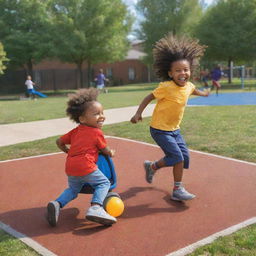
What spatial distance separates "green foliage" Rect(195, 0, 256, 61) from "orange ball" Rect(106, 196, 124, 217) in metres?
32.5

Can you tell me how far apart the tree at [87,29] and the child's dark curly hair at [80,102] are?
28506 millimetres

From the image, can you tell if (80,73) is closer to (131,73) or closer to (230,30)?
(230,30)

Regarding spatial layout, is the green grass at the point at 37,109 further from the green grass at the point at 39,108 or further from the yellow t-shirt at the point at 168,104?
the yellow t-shirt at the point at 168,104

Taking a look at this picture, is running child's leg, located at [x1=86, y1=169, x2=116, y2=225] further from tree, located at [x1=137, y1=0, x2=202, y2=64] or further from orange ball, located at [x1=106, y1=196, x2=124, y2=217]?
tree, located at [x1=137, y1=0, x2=202, y2=64]

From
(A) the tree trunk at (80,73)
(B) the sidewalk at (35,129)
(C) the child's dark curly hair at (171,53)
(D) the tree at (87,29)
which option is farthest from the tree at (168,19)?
(C) the child's dark curly hair at (171,53)

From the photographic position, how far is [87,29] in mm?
32719

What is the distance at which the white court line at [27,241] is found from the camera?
3312mm

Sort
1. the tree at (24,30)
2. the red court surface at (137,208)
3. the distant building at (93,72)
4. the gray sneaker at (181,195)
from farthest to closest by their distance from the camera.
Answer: the distant building at (93,72) → the tree at (24,30) → the gray sneaker at (181,195) → the red court surface at (137,208)

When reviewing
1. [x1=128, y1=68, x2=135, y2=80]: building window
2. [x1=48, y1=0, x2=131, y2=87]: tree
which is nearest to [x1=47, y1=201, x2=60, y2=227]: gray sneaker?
[x1=48, y1=0, x2=131, y2=87]: tree

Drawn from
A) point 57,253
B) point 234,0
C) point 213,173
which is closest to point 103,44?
point 234,0

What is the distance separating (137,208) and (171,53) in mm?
1925

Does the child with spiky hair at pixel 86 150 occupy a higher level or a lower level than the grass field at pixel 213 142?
higher

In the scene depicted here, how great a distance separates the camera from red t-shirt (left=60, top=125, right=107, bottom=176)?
13.0 feet

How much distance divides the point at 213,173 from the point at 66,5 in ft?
102
